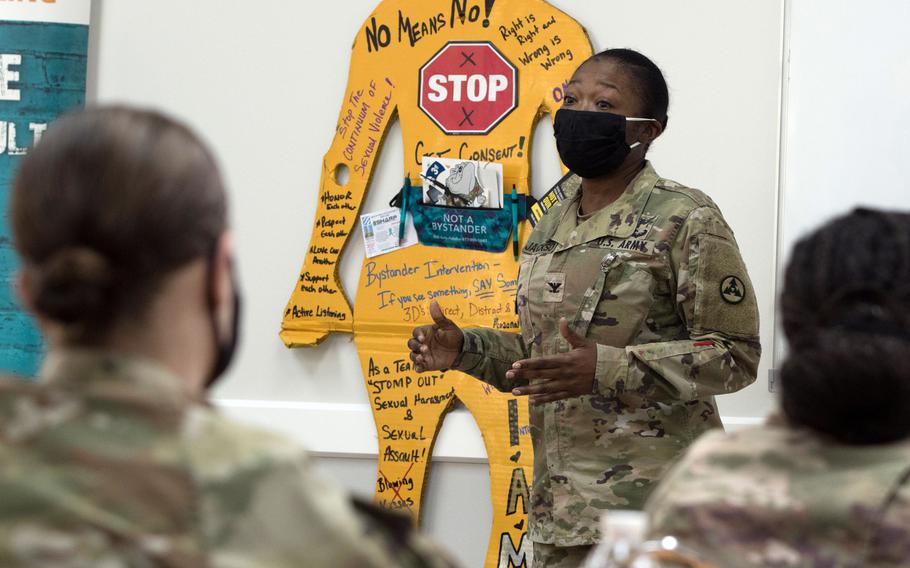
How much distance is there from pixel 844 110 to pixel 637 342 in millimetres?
1406

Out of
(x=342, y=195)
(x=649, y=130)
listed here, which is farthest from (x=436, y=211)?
(x=649, y=130)

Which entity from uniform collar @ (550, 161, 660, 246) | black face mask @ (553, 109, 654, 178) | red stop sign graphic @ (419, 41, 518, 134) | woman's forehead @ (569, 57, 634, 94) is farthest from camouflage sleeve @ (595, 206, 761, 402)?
red stop sign graphic @ (419, 41, 518, 134)

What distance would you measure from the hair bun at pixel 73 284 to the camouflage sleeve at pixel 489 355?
1.44m

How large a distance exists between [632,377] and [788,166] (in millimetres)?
1461

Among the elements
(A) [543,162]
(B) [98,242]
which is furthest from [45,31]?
A: (B) [98,242]

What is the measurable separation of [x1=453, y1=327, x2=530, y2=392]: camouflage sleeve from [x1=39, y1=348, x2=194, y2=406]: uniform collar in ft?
4.67

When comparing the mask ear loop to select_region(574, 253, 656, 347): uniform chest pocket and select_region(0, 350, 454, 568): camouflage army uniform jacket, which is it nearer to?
select_region(574, 253, 656, 347): uniform chest pocket

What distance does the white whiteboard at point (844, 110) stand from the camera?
123 inches

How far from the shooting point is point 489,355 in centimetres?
234

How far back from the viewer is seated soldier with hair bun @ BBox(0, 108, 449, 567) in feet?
2.83

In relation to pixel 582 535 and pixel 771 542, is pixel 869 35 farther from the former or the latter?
pixel 771 542

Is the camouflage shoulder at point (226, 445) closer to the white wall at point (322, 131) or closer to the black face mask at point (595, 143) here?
the black face mask at point (595, 143)

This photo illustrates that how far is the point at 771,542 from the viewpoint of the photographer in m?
1.10

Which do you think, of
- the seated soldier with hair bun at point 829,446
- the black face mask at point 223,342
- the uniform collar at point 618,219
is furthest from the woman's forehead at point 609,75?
the black face mask at point 223,342
